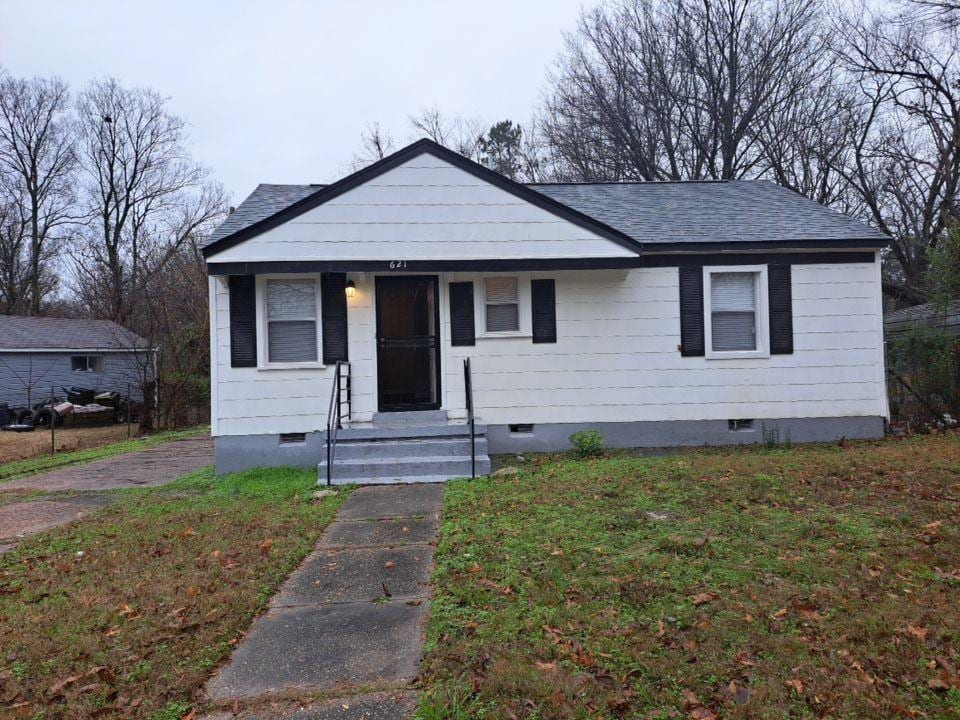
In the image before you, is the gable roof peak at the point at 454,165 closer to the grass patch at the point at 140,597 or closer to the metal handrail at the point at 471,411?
the metal handrail at the point at 471,411

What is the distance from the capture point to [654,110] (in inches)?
886

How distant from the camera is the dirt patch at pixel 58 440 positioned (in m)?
14.3

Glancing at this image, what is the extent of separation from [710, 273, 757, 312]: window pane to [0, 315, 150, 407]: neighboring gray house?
19.4 meters

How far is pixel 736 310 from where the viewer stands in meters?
9.63

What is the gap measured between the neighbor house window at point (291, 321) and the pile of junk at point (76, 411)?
13.9 meters

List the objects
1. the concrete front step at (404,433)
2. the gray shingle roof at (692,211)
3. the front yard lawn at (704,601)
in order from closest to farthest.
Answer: the front yard lawn at (704,601), the concrete front step at (404,433), the gray shingle roof at (692,211)

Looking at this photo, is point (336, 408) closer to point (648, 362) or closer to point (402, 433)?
point (402, 433)

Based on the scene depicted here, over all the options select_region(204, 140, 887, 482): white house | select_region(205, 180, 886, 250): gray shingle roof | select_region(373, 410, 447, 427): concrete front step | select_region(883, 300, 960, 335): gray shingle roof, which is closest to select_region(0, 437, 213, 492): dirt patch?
select_region(204, 140, 887, 482): white house

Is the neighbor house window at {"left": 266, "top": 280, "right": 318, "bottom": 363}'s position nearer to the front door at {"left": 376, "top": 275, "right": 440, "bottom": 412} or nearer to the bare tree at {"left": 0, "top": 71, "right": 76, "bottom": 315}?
the front door at {"left": 376, "top": 275, "right": 440, "bottom": 412}

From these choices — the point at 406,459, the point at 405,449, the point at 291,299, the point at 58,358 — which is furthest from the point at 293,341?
the point at 58,358

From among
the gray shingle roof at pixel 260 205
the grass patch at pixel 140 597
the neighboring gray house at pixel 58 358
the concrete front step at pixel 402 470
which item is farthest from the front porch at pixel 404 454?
the neighboring gray house at pixel 58 358

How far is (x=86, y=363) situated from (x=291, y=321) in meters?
19.9

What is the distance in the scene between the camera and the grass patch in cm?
307

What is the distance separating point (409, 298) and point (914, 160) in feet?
58.5
